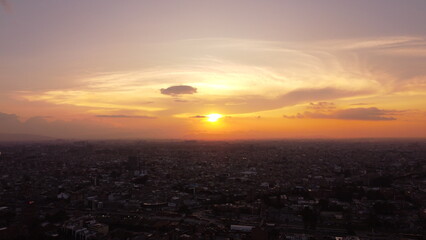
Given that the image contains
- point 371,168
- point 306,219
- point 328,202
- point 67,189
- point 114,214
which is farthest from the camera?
point 371,168

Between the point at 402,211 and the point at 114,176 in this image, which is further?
the point at 114,176

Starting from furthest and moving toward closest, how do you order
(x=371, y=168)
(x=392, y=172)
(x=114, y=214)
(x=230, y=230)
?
(x=371, y=168) → (x=392, y=172) → (x=114, y=214) → (x=230, y=230)

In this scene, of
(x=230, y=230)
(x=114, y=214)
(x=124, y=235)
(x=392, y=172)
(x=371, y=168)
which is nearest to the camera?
(x=124, y=235)

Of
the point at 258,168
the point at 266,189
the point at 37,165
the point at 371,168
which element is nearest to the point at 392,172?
the point at 371,168

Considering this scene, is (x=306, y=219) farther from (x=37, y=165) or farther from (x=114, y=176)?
(x=37, y=165)

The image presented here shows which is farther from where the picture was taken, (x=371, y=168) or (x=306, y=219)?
(x=371, y=168)

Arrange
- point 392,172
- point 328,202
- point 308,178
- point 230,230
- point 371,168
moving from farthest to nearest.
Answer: point 371,168 → point 392,172 → point 308,178 → point 328,202 → point 230,230

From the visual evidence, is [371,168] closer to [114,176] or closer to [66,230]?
[114,176]

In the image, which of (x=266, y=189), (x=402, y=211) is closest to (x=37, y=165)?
(x=266, y=189)
